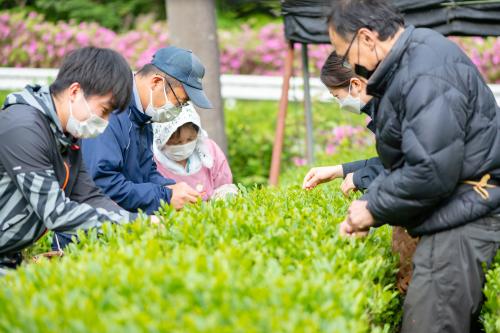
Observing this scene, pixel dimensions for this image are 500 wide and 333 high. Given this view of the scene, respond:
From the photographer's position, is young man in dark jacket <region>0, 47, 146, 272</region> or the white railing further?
the white railing

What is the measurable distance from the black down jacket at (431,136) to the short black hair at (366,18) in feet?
Answer: 0.27

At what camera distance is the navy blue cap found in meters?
5.32

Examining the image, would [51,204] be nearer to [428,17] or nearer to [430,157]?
[430,157]

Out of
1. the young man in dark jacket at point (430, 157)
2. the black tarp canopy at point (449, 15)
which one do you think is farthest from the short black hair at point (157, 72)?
the black tarp canopy at point (449, 15)

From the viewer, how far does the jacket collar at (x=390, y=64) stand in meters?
3.83

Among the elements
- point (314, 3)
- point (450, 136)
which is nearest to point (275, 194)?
point (450, 136)

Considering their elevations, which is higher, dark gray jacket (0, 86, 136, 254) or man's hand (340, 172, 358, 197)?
dark gray jacket (0, 86, 136, 254)

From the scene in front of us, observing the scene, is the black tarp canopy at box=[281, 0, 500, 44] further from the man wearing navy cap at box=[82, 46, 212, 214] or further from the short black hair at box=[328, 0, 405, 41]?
the short black hair at box=[328, 0, 405, 41]

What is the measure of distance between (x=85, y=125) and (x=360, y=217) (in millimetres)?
1447

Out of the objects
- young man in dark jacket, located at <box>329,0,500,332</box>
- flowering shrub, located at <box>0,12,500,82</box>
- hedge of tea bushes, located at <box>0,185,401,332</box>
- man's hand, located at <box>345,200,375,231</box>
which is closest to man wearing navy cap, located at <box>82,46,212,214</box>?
hedge of tea bushes, located at <box>0,185,401,332</box>

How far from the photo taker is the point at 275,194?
17.0 feet

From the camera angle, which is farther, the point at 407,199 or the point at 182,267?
the point at 407,199

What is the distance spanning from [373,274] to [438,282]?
0.33 m

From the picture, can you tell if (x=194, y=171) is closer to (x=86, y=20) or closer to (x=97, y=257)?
(x=97, y=257)
